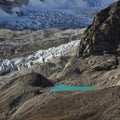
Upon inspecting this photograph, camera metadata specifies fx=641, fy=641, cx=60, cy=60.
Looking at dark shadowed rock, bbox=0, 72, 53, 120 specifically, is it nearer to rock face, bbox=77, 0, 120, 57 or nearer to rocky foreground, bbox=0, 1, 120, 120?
rocky foreground, bbox=0, 1, 120, 120

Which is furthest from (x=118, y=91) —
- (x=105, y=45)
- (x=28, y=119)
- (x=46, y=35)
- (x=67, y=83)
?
(x=46, y=35)

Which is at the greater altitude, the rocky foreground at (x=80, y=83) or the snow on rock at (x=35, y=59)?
the rocky foreground at (x=80, y=83)

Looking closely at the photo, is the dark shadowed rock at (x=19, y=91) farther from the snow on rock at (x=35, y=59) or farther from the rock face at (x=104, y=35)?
the snow on rock at (x=35, y=59)

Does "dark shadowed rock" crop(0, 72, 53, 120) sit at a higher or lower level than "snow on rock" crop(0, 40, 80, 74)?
higher

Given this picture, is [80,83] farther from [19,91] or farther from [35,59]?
[35,59]

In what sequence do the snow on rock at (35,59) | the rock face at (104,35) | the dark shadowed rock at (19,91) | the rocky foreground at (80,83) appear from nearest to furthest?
1. the rocky foreground at (80,83)
2. the dark shadowed rock at (19,91)
3. the rock face at (104,35)
4. the snow on rock at (35,59)

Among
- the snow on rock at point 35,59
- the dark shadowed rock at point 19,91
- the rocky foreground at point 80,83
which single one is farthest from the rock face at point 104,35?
the snow on rock at point 35,59

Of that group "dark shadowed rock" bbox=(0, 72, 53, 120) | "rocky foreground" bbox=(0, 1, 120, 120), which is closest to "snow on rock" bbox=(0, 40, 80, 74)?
"rocky foreground" bbox=(0, 1, 120, 120)
